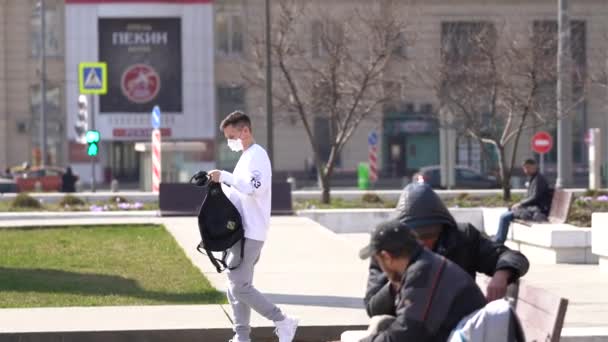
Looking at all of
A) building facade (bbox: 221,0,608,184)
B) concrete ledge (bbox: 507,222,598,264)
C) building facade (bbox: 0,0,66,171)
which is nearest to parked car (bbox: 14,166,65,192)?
building facade (bbox: 221,0,608,184)

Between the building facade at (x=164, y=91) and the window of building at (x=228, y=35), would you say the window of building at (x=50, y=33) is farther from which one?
the window of building at (x=228, y=35)

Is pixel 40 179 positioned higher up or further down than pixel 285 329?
further down

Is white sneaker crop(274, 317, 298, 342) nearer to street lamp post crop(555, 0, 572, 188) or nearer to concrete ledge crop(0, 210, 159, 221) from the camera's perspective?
concrete ledge crop(0, 210, 159, 221)

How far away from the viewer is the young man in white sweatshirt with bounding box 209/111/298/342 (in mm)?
9969

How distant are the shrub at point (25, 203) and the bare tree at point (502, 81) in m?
10.3

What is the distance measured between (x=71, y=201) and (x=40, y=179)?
16.2 meters

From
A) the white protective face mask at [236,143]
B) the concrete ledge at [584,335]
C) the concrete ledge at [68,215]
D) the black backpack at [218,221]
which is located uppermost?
the white protective face mask at [236,143]

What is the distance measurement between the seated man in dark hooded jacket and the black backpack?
3.12 metres

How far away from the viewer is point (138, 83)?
5591 centimetres

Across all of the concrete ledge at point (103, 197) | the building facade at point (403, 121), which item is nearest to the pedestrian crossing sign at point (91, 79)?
the concrete ledge at point (103, 197)

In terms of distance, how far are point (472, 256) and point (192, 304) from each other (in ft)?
19.3

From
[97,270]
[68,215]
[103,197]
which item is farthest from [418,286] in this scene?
[103,197]

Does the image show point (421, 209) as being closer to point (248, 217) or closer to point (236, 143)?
point (248, 217)

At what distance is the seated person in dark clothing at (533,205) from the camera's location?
20.0 m
